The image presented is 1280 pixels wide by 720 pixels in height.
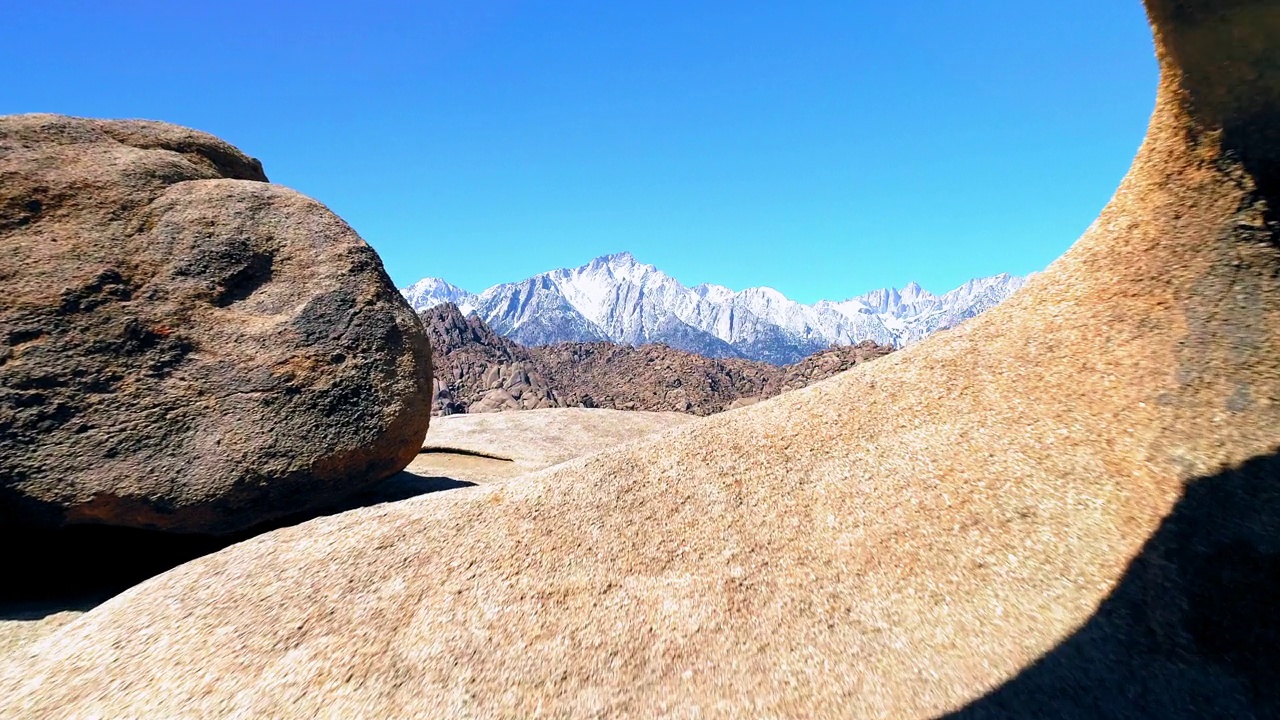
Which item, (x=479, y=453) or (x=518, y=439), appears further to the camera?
(x=518, y=439)

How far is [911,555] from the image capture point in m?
5.52

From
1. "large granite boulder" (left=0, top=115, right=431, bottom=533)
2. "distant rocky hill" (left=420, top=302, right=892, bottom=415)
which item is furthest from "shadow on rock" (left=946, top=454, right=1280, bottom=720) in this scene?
"distant rocky hill" (left=420, top=302, right=892, bottom=415)

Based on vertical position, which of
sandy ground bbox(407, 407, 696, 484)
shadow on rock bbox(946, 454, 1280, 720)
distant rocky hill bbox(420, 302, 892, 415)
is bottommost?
shadow on rock bbox(946, 454, 1280, 720)

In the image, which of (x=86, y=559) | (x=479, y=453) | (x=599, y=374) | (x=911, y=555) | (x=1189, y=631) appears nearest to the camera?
(x=1189, y=631)

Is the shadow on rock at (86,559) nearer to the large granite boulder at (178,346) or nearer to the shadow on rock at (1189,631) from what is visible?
the large granite boulder at (178,346)

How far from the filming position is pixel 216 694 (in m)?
5.10

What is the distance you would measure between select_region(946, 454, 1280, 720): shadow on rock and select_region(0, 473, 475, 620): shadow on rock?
25.8ft

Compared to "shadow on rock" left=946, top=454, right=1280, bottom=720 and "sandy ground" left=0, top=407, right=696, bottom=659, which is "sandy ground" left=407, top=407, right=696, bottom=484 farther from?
"shadow on rock" left=946, top=454, right=1280, bottom=720

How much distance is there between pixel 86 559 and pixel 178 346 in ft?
9.74

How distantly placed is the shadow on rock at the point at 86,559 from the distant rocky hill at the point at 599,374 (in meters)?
32.5

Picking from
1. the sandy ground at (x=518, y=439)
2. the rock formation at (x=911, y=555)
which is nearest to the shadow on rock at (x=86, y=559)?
the rock formation at (x=911, y=555)

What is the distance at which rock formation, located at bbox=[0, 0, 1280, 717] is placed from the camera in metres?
4.70

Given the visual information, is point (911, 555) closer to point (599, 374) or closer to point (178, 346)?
point (178, 346)

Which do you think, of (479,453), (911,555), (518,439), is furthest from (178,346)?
(518,439)
